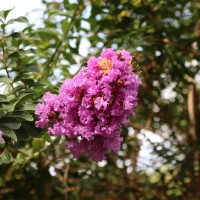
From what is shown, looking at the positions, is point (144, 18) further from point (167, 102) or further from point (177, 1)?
point (167, 102)

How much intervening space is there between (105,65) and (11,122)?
0.35 meters

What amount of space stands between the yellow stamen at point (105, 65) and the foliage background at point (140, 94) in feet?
1.28

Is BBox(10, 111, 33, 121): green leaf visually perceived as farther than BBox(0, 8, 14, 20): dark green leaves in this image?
No

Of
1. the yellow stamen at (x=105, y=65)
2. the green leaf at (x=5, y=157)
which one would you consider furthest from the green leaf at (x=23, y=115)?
the yellow stamen at (x=105, y=65)

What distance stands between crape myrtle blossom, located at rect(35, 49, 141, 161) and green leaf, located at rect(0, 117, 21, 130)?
93 mm

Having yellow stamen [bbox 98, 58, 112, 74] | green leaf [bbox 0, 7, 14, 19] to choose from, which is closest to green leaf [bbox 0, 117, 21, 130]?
yellow stamen [bbox 98, 58, 112, 74]

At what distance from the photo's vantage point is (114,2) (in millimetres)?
2387

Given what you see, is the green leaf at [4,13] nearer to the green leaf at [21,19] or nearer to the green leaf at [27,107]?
the green leaf at [21,19]

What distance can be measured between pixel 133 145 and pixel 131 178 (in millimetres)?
355

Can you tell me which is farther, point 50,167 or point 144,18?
point 50,167

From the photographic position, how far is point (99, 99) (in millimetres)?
1271

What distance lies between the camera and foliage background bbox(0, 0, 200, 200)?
217 centimetres

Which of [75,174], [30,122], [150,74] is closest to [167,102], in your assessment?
[150,74]

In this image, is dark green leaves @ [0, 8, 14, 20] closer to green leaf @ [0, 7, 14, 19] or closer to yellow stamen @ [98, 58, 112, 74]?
green leaf @ [0, 7, 14, 19]
